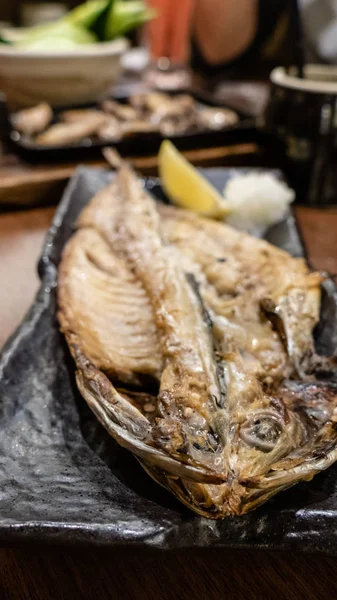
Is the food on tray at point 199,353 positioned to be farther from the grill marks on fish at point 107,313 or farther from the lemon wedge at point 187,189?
the lemon wedge at point 187,189

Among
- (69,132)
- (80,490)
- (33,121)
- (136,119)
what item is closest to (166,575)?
(80,490)

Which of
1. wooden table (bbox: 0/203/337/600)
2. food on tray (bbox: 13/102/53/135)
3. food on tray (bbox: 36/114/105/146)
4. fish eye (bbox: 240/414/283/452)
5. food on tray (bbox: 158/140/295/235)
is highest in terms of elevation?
food on tray (bbox: 13/102/53/135)

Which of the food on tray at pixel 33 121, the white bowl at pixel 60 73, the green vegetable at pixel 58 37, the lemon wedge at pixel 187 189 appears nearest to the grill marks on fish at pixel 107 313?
the lemon wedge at pixel 187 189

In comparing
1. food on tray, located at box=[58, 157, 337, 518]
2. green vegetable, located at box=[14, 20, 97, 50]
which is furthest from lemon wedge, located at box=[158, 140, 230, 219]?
green vegetable, located at box=[14, 20, 97, 50]

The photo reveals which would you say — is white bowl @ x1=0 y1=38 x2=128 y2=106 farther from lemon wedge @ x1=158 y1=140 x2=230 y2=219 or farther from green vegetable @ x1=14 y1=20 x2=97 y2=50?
lemon wedge @ x1=158 y1=140 x2=230 y2=219

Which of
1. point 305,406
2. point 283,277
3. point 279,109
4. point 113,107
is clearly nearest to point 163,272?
point 283,277

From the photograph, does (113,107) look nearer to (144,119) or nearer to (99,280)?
(144,119)
